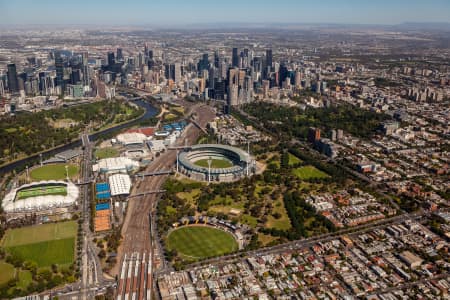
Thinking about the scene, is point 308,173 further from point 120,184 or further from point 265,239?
point 120,184

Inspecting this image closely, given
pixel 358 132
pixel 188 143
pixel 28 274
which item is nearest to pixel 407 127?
pixel 358 132

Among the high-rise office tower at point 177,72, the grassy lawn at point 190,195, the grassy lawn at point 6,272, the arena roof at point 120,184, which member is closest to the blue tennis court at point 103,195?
the arena roof at point 120,184

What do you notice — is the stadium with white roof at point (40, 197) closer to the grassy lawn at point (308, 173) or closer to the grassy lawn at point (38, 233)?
the grassy lawn at point (38, 233)

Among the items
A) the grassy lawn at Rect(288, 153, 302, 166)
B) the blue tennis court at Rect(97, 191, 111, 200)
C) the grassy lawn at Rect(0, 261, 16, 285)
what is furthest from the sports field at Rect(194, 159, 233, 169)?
the grassy lawn at Rect(0, 261, 16, 285)

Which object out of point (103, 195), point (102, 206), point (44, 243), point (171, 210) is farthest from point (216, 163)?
point (44, 243)

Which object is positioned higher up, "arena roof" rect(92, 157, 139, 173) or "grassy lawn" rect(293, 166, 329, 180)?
"arena roof" rect(92, 157, 139, 173)

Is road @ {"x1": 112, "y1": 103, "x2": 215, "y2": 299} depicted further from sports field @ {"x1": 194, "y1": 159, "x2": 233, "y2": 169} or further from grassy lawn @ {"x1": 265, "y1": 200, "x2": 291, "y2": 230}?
grassy lawn @ {"x1": 265, "y1": 200, "x2": 291, "y2": 230}
